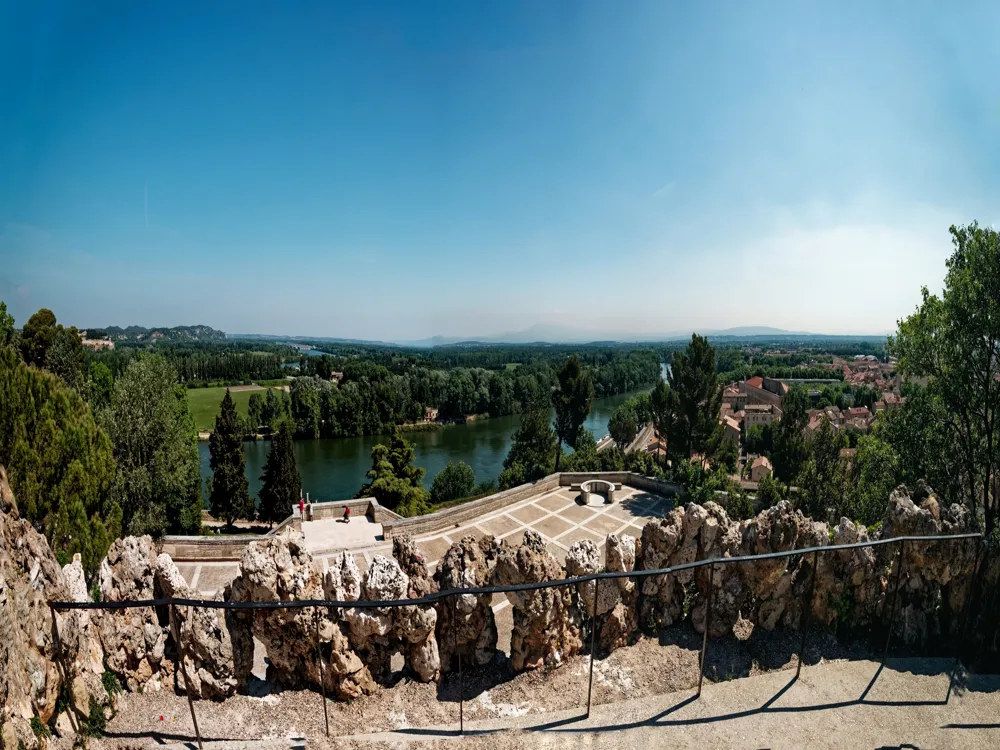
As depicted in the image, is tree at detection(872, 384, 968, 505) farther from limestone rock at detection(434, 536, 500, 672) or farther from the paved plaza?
limestone rock at detection(434, 536, 500, 672)

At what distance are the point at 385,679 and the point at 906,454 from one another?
1289cm

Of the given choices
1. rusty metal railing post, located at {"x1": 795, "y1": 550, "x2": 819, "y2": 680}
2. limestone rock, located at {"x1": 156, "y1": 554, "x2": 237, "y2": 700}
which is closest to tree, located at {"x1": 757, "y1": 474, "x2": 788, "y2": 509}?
rusty metal railing post, located at {"x1": 795, "y1": 550, "x2": 819, "y2": 680}

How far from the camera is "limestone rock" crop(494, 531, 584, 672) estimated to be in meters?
6.70

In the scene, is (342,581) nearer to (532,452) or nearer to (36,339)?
(532,452)

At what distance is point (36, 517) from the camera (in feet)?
36.2

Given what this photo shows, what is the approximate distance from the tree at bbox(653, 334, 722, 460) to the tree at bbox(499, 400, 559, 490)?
6.41m

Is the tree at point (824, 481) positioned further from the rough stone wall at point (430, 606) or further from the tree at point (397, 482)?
the tree at point (397, 482)

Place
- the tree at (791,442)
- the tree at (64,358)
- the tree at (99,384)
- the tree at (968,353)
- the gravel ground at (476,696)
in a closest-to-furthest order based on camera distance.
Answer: the gravel ground at (476,696) → the tree at (968,353) → the tree at (64,358) → the tree at (99,384) → the tree at (791,442)

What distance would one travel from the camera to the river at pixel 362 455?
1446 inches

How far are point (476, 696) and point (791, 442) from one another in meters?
23.0

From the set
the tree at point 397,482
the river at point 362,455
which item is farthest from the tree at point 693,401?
the river at point 362,455

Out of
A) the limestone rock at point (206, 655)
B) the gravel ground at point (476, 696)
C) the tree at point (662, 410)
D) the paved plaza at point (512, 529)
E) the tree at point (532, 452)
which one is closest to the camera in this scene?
the gravel ground at point (476, 696)

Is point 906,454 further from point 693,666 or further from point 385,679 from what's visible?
point 385,679

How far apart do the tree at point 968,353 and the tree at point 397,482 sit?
1733cm
